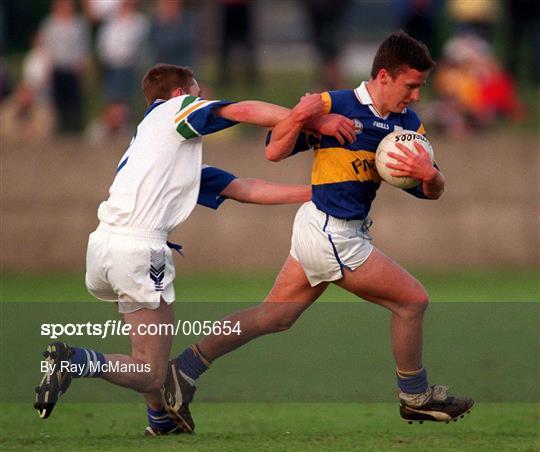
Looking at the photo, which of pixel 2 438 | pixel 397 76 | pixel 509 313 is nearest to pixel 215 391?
pixel 2 438

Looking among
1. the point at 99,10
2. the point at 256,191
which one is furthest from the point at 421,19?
the point at 256,191

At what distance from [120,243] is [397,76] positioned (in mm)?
1861

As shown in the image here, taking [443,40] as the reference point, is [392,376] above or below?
below

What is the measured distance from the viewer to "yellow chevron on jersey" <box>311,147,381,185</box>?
7.51m

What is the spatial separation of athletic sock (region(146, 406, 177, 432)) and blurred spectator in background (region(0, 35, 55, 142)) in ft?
32.4

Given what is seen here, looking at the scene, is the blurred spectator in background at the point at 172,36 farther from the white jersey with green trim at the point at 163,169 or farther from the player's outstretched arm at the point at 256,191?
the white jersey with green trim at the point at 163,169

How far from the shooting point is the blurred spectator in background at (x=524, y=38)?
755 inches

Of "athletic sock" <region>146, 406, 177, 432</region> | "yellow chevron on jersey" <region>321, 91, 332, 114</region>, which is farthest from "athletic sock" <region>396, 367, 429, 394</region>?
"yellow chevron on jersey" <region>321, 91, 332, 114</region>

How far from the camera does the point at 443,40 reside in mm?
19688

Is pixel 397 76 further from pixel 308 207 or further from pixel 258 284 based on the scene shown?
pixel 258 284

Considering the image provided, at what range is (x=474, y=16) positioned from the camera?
765 inches

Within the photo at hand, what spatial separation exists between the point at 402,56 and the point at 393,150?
56 centimetres

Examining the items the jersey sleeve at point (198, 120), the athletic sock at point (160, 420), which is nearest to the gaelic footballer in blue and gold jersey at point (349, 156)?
the jersey sleeve at point (198, 120)

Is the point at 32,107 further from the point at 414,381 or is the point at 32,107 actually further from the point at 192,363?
the point at 414,381
